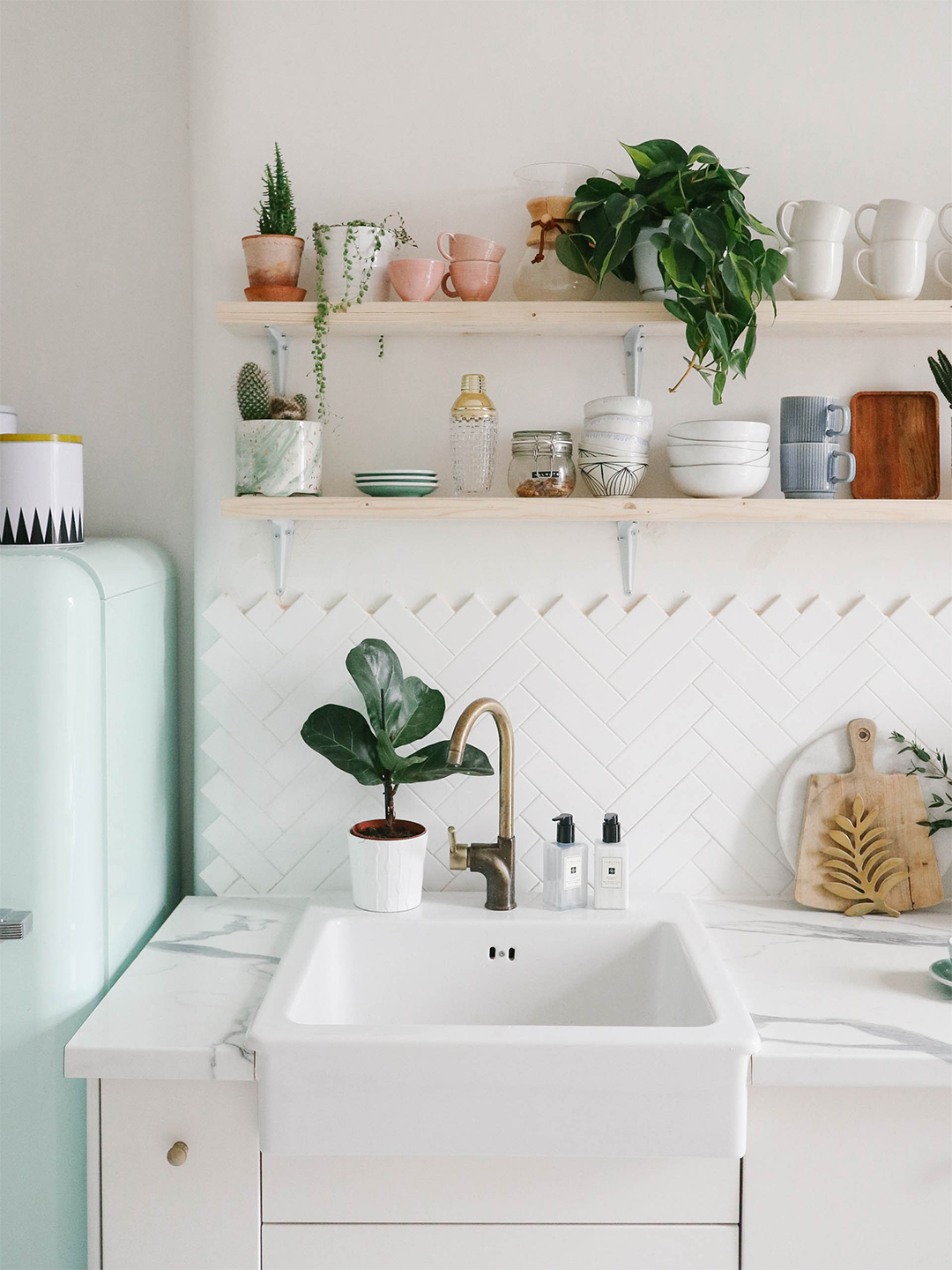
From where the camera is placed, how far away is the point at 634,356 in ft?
5.55

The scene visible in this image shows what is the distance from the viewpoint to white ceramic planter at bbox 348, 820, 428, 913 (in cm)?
159

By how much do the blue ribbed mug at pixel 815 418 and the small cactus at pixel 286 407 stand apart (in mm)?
729

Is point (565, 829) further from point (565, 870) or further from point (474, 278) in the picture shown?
point (474, 278)

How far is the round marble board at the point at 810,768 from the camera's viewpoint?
68.3 inches

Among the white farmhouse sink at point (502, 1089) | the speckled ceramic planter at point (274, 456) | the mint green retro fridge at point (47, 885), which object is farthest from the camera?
the speckled ceramic planter at point (274, 456)

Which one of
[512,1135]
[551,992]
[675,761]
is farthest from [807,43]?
[512,1135]

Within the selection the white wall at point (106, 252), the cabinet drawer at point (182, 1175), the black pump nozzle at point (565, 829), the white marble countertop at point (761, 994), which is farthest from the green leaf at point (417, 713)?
the cabinet drawer at point (182, 1175)

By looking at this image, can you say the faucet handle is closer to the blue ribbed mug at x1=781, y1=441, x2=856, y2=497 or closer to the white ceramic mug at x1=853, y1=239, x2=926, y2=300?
the blue ribbed mug at x1=781, y1=441, x2=856, y2=497

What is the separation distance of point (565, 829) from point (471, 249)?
871mm

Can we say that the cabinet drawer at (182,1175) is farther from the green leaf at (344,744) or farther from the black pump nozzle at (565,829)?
the black pump nozzle at (565,829)

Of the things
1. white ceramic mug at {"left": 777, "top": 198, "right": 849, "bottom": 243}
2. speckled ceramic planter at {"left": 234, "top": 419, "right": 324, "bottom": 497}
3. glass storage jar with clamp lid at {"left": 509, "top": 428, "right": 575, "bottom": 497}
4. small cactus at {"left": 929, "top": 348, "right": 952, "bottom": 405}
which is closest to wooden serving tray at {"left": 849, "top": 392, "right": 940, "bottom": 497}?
small cactus at {"left": 929, "top": 348, "right": 952, "bottom": 405}

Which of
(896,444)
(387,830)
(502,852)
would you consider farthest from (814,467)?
(387,830)

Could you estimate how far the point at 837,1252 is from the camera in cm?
127

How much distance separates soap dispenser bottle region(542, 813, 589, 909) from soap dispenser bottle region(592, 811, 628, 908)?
0.02 metres
